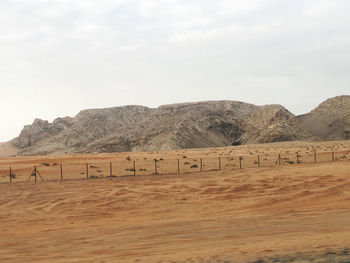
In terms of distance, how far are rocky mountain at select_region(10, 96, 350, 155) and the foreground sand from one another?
8182 centimetres

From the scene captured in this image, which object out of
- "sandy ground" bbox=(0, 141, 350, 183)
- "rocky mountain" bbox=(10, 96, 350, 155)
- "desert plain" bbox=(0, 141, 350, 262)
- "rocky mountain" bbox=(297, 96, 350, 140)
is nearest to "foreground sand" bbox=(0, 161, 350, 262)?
"desert plain" bbox=(0, 141, 350, 262)

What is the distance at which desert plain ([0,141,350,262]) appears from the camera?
9.71 meters

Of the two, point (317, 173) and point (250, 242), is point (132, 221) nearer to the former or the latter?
point (250, 242)

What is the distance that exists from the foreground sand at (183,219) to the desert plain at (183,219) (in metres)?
0.03

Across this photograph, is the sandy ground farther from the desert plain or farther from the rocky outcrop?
the rocky outcrop

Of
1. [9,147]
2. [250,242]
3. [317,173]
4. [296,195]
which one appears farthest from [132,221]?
[9,147]

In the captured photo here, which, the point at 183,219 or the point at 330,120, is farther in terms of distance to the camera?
the point at 330,120

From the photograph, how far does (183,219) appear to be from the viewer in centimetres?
1697

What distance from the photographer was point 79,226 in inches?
649

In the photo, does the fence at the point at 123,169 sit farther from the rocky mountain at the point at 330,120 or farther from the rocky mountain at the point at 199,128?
the rocky mountain at the point at 330,120

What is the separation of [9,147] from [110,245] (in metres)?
169

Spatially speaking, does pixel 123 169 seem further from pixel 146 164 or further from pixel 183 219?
pixel 183 219

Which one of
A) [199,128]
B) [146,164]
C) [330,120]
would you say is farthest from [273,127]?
[146,164]

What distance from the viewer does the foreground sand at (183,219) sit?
972cm
